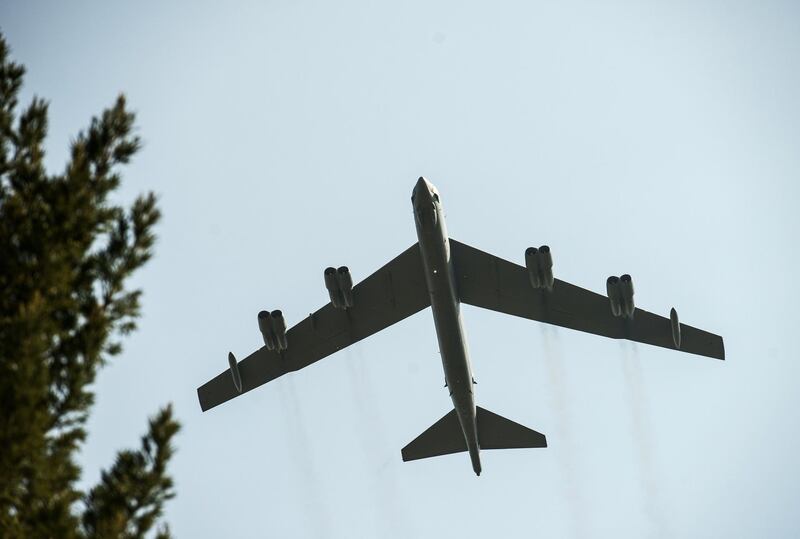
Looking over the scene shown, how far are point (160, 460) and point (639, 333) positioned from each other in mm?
23490

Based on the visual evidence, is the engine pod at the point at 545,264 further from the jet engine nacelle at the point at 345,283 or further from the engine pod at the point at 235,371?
the engine pod at the point at 235,371

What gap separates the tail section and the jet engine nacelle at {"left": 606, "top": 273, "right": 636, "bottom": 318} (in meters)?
5.81

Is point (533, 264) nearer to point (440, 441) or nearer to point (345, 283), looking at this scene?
point (345, 283)

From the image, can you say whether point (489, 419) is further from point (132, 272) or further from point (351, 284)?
point (132, 272)

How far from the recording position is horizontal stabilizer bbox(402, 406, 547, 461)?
108ft

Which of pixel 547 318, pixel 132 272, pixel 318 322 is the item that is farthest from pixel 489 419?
pixel 132 272

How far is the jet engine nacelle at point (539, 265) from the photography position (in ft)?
95.6

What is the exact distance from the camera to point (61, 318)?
41.9 ft

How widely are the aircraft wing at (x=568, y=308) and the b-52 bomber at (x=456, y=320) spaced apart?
35mm

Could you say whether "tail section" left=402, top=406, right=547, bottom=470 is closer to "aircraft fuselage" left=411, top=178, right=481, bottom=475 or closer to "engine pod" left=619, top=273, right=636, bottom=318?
"aircraft fuselage" left=411, top=178, right=481, bottom=475

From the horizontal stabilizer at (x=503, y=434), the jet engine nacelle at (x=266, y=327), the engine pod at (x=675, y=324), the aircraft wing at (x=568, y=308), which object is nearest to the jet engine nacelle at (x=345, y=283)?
the jet engine nacelle at (x=266, y=327)

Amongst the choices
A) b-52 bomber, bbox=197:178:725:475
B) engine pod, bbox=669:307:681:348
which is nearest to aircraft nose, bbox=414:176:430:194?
b-52 bomber, bbox=197:178:725:475

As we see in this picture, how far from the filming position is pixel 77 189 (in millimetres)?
12969

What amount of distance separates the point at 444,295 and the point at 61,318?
1651 cm
